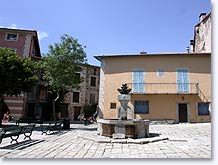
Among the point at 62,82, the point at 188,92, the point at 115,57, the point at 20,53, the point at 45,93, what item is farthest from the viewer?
the point at 45,93

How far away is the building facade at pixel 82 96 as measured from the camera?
82.5 ft

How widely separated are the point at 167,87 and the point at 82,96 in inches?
481

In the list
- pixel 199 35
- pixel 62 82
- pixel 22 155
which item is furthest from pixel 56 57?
pixel 199 35

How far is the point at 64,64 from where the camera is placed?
46.4 feet

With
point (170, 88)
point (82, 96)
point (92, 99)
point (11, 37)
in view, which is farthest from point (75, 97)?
point (170, 88)

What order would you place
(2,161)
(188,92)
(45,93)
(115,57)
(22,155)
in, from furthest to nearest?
(45,93) < (115,57) < (188,92) < (22,155) < (2,161)

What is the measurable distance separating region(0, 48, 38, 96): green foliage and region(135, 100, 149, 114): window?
27.4 ft

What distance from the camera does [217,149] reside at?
433cm

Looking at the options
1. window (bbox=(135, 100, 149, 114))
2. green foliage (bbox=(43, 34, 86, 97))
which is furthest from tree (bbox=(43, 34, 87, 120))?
window (bbox=(135, 100, 149, 114))

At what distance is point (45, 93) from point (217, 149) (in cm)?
2213

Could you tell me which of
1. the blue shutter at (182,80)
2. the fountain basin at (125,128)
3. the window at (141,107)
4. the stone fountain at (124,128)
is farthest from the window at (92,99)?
the fountain basin at (125,128)

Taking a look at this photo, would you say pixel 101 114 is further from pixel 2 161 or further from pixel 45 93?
pixel 2 161

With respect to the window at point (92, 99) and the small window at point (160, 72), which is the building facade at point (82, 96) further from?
the small window at point (160, 72)

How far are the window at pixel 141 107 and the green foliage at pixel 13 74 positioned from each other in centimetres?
835
